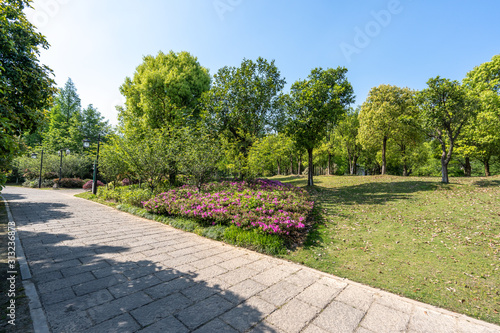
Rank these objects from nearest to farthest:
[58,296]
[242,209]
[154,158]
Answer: [58,296], [242,209], [154,158]

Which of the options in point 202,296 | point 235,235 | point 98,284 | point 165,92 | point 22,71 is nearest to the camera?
point 202,296

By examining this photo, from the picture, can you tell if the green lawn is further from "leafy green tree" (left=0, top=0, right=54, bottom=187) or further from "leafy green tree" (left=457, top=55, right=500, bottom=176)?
"leafy green tree" (left=457, top=55, right=500, bottom=176)

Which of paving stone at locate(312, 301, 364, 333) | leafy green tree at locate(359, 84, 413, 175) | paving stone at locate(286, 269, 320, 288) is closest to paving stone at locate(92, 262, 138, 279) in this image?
paving stone at locate(286, 269, 320, 288)

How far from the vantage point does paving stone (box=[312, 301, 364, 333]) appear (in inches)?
109

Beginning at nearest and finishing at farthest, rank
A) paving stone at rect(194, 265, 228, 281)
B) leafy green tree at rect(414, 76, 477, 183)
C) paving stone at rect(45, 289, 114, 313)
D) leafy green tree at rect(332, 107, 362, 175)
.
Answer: paving stone at rect(45, 289, 114, 313), paving stone at rect(194, 265, 228, 281), leafy green tree at rect(414, 76, 477, 183), leafy green tree at rect(332, 107, 362, 175)

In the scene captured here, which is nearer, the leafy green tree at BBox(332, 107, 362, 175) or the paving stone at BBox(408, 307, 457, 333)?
the paving stone at BBox(408, 307, 457, 333)

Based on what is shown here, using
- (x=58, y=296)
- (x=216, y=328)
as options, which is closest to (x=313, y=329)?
(x=216, y=328)

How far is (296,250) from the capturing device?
18.4 feet

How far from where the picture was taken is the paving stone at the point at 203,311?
277cm

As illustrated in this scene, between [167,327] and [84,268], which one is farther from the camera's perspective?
[84,268]

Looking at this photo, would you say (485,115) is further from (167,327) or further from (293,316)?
(167,327)

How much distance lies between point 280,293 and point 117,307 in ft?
8.04

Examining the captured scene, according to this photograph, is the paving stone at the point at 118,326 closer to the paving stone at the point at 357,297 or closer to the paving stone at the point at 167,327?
the paving stone at the point at 167,327

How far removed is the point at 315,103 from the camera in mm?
15391
